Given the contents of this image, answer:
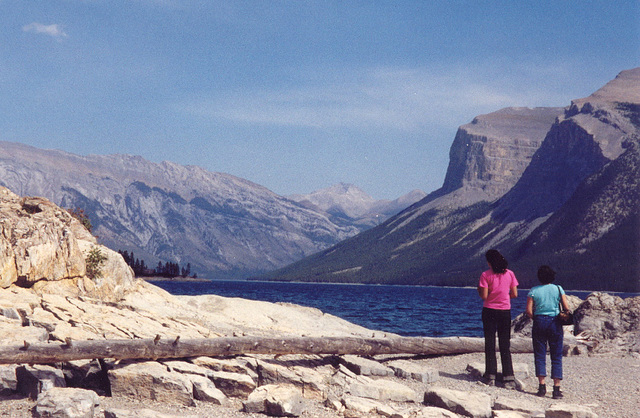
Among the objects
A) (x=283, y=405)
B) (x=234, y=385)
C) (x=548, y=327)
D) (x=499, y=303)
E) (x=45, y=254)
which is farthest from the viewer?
(x=45, y=254)

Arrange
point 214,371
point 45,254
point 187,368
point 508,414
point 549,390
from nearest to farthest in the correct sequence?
1. point 508,414
2. point 187,368
3. point 214,371
4. point 549,390
5. point 45,254

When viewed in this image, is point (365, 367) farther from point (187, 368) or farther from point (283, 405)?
point (187, 368)

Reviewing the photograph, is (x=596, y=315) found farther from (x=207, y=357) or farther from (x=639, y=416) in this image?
(x=207, y=357)

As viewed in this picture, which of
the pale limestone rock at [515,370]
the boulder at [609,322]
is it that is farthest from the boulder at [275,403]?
the boulder at [609,322]

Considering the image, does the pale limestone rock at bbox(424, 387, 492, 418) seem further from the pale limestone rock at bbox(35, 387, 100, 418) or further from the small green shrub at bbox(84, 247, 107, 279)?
the small green shrub at bbox(84, 247, 107, 279)

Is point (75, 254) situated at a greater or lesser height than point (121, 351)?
greater

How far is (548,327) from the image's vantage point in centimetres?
1425

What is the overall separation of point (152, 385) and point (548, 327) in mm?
9133

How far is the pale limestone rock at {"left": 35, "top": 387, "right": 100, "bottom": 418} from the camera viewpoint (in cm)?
1042

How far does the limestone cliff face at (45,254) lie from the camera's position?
766 inches

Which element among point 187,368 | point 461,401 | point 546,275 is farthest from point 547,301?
point 187,368

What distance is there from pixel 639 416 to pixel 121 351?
11.0m

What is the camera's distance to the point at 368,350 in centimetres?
1653

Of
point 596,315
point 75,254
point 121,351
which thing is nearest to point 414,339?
point 121,351
